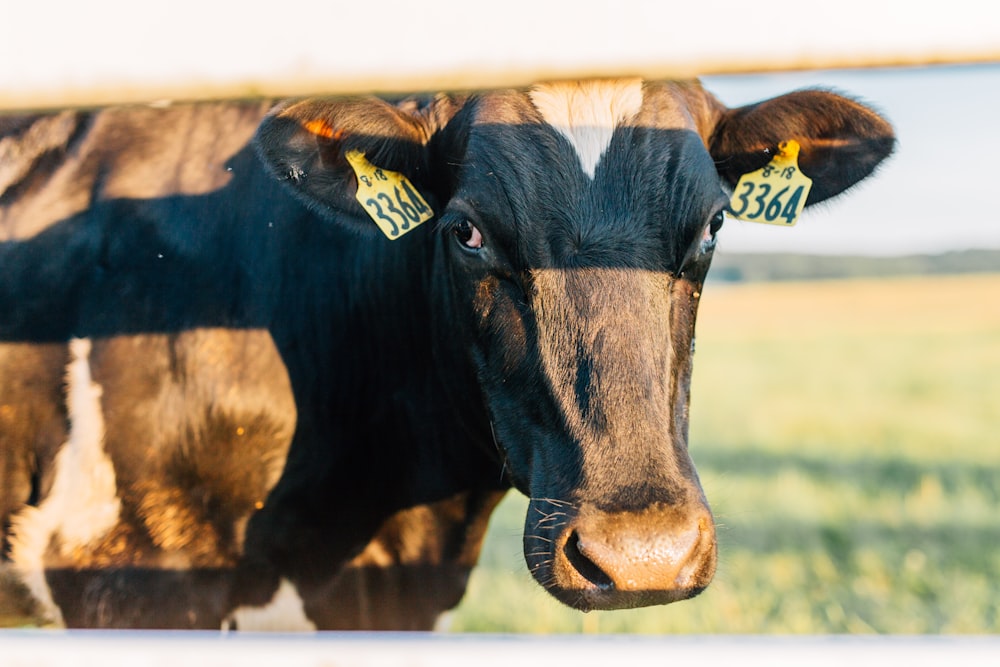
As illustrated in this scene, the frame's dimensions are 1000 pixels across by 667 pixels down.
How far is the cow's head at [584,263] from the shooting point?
1876mm

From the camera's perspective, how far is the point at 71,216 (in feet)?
9.11

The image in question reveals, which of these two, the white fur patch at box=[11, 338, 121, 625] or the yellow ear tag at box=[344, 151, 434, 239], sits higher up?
the yellow ear tag at box=[344, 151, 434, 239]

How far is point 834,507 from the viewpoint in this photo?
5.88 m

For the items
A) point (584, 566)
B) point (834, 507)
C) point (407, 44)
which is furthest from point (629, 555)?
point (834, 507)

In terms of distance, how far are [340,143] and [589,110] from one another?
2.11 ft

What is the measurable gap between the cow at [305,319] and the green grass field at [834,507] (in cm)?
49

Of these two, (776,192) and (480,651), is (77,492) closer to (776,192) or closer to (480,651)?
(480,651)

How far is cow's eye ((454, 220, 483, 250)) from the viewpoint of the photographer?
2297 mm

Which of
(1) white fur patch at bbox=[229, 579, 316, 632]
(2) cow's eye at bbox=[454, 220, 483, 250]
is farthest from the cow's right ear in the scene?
(1) white fur patch at bbox=[229, 579, 316, 632]

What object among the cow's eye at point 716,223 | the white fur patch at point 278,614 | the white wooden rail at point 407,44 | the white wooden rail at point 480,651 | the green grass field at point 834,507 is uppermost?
the white wooden rail at point 407,44

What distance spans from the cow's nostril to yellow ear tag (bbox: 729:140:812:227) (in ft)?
3.65

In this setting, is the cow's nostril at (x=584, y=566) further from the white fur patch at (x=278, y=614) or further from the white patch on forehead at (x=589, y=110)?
the white fur patch at (x=278, y=614)

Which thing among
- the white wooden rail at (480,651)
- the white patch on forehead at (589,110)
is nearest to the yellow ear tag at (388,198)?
the white patch on forehead at (589,110)

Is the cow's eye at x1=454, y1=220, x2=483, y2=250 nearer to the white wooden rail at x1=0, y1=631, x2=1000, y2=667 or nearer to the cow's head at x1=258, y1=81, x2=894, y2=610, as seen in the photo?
the cow's head at x1=258, y1=81, x2=894, y2=610
